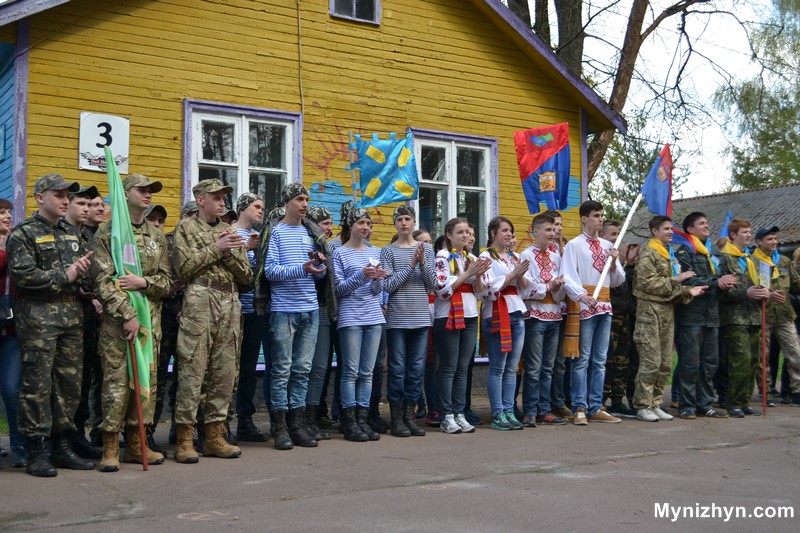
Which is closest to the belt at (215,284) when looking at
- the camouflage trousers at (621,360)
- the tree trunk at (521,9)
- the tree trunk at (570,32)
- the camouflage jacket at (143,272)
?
the camouflage jacket at (143,272)

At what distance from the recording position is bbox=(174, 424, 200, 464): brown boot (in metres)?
6.83

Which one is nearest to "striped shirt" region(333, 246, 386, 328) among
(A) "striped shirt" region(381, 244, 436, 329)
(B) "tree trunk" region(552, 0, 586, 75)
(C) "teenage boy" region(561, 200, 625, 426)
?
(A) "striped shirt" region(381, 244, 436, 329)

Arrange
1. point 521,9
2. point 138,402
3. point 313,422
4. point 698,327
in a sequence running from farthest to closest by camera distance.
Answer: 1. point 521,9
2. point 698,327
3. point 313,422
4. point 138,402

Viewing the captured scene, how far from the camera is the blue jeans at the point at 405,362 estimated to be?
8297 millimetres

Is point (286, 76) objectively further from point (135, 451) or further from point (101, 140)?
point (135, 451)

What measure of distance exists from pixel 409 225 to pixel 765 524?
418cm

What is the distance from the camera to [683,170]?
39.3 m

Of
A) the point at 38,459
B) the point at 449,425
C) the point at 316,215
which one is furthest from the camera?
the point at 449,425

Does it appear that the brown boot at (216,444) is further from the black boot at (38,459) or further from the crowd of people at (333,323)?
the black boot at (38,459)

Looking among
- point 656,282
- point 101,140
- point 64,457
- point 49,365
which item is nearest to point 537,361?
point 656,282

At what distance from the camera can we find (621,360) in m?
10.1

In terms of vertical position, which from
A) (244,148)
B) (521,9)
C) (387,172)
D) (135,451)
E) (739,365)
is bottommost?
(135,451)

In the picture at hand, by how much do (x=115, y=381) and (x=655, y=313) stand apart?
18.5 feet
